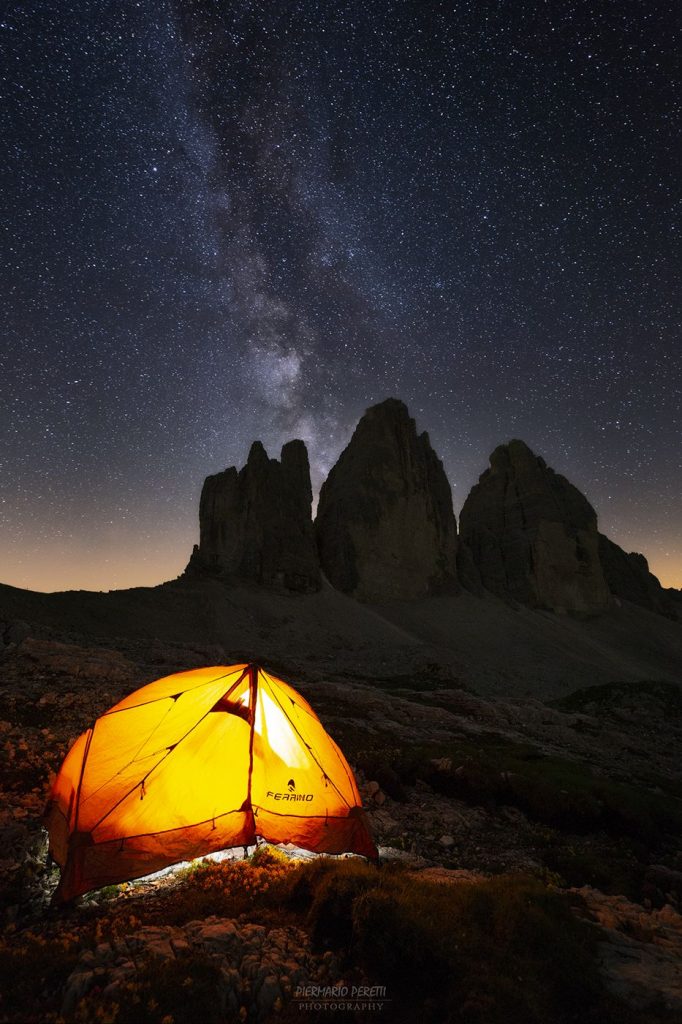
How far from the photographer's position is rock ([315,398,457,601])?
244ft

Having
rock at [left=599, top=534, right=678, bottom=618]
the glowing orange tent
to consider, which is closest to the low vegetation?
the glowing orange tent

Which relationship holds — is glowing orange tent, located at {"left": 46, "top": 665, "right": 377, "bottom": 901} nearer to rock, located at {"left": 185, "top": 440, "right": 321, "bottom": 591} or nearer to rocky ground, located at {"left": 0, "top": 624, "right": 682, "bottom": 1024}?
rocky ground, located at {"left": 0, "top": 624, "right": 682, "bottom": 1024}

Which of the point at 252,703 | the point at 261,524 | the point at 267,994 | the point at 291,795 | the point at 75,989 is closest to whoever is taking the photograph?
the point at 75,989

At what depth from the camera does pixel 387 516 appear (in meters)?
78.3

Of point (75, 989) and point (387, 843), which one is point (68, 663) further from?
point (75, 989)

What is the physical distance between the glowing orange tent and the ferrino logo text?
15 millimetres

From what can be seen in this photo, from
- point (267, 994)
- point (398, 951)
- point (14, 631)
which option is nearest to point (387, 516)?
point (14, 631)

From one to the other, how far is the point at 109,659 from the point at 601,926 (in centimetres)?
2401

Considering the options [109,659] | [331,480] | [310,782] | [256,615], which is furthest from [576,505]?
[310,782]

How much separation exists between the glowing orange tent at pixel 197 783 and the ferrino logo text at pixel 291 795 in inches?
0.6

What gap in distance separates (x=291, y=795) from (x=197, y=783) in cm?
155

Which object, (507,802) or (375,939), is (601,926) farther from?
(507,802)

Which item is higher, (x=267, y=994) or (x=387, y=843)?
(x=267, y=994)

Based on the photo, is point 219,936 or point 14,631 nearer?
point 219,936
